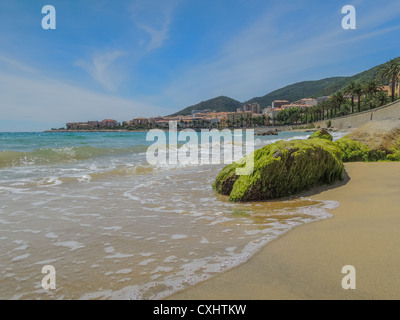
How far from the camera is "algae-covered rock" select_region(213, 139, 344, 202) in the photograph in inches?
206

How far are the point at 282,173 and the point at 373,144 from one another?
4.85m

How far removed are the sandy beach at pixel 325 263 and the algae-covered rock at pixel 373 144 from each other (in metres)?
4.36

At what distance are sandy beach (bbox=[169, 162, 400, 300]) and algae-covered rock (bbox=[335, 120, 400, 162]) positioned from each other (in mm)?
4363

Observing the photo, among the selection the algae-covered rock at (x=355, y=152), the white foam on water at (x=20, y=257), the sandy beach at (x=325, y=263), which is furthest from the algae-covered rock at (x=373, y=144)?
the white foam on water at (x=20, y=257)

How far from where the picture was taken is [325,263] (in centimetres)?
255

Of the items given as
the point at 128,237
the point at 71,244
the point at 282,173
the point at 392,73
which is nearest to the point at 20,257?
the point at 71,244

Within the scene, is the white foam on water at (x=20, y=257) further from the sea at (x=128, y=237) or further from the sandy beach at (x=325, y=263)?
the sandy beach at (x=325, y=263)

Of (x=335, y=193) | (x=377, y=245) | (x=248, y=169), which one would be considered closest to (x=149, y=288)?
(x=377, y=245)

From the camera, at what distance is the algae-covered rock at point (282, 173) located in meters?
5.24

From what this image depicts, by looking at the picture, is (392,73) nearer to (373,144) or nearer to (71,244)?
(373,144)

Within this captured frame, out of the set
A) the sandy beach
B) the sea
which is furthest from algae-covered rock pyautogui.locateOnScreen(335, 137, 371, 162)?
the sandy beach

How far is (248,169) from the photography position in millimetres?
5535

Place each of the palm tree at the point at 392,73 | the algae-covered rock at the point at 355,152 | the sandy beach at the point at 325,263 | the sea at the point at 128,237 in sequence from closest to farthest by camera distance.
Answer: the sandy beach at the point at 325,263, the sea at the point at 128,237, the algae-covered rock at the point at 355,152, the palm tree at the point at 392,73

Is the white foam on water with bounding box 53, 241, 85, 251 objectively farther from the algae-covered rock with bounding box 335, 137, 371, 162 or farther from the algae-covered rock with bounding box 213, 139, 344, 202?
the algae-covered rock with bounding box 335, 137, 371, 162
